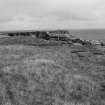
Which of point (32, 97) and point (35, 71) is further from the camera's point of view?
point (35, 71)

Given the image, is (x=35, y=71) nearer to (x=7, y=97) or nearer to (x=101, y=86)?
(x=7, y=97)

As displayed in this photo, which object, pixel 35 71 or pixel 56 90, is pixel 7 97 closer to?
pixel 56 90

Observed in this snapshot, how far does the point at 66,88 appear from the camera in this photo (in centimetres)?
889

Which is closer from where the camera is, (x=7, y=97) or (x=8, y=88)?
(x=7, y=97)

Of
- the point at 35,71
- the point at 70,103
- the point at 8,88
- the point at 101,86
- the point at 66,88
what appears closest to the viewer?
the point at 70,103

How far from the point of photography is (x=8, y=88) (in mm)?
8336

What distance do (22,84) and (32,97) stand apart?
1.56 m

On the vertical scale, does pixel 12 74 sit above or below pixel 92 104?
above

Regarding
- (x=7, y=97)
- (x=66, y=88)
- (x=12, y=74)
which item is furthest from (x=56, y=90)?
(x=12, y=74)

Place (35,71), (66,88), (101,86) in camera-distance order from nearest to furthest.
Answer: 1. (66,88)
2. (101,86)
3. (35,71)

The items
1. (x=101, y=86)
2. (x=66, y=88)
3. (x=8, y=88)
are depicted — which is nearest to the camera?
(x=8, y=88)

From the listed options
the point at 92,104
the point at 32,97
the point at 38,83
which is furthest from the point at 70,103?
the point at 38,83

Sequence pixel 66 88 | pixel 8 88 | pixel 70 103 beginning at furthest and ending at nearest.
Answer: pixel 66 88 → pixel 8 88 → pixel 70 103

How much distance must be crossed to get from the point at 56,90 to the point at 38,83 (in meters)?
1.38
